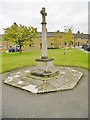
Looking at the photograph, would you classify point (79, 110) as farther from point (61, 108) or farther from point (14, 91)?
point (14, 91)

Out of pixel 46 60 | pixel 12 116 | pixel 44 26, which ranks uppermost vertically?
pixel 44 26

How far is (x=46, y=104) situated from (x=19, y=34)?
2618cm

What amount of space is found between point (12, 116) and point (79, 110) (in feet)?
6.84

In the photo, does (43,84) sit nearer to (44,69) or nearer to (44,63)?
(44,69)

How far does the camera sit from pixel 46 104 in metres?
4.62

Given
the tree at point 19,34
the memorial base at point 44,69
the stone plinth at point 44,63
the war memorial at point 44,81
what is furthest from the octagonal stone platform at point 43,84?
the tree at point 19,34

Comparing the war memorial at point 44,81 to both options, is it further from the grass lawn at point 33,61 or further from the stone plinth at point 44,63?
the grass lawn at point 33,61

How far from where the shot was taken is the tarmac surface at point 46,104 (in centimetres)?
401

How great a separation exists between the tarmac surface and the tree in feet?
80.6

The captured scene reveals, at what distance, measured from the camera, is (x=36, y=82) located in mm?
6754

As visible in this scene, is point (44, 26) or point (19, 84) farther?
point (44, 26)

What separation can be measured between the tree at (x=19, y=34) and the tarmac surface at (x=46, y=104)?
967 inches

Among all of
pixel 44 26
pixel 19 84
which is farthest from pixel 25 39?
pixel 19 84

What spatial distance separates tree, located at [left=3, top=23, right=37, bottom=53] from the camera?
95.7 feet
